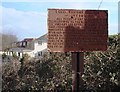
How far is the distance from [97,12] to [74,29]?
426mm

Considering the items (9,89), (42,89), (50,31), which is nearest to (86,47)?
(50,31)

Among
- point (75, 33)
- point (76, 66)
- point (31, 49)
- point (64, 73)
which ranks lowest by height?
point (64, 73)

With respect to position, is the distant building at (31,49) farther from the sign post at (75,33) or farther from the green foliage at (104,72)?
the sign post at (75,33)

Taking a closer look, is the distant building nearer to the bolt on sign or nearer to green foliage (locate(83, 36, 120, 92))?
green foliage (locate(83, 36, 120, 92))

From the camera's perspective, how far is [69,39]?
4.28 metres

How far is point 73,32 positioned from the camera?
14.1 feet

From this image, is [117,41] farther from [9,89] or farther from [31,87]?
[9,89]

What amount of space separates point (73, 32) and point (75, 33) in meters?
0.03

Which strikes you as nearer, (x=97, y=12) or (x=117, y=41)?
(x=97, y=12)

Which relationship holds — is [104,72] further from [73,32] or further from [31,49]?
[31,49]

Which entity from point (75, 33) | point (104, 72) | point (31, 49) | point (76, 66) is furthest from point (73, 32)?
point (31, 49)

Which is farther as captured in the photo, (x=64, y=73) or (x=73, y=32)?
(x=64, y=73)

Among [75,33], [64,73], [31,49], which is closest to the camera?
[75,33]

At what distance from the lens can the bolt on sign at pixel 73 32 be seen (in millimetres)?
4273
